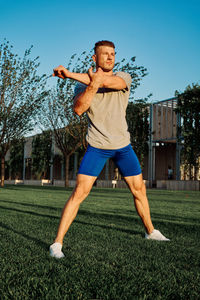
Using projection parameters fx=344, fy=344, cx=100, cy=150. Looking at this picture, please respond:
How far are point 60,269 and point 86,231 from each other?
2088 millimetres

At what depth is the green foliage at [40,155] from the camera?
Answer: 46.6m

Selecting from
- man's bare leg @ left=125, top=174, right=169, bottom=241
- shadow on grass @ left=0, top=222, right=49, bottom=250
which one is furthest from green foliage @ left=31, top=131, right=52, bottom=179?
man's bare leg @ left=125, top=174, right=169, bottom=241

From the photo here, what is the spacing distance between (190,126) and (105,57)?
2467 centimetres

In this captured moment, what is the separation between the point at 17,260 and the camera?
3.13 meters

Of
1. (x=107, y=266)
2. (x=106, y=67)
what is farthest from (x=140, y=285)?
(x=106, y=67)

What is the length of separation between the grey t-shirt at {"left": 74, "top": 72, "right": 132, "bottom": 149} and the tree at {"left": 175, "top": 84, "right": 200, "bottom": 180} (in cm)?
2376

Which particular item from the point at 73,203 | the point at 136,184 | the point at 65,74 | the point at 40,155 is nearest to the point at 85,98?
the point at 65,74

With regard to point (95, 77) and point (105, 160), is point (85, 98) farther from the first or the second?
point (105, 160)

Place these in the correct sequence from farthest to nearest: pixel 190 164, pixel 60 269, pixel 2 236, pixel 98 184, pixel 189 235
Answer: pixel 98 184
pixel 190 164
pixel 189 235
pixel 2 236
pixel 60 269

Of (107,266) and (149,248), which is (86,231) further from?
(107,266)

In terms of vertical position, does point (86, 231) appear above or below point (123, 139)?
below

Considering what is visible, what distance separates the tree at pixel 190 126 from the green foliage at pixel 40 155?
2254 cm

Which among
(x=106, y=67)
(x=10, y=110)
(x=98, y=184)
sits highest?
(x=10, y=110)

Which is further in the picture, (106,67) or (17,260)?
(106,67)
